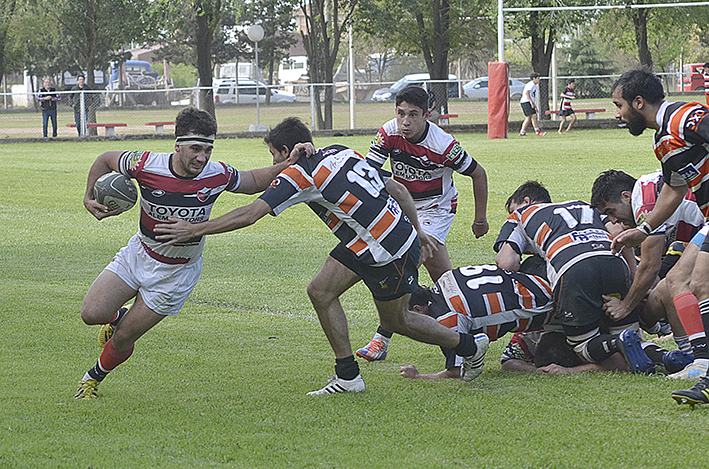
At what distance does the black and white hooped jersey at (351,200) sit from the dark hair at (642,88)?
1.56m

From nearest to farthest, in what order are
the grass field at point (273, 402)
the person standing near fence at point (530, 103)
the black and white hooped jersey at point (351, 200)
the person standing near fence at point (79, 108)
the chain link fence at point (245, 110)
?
the grass field at point (273, 402) → the black and white hooped jersey at point (351, 200) → the person standing near fence at point (530, 103) → the chain link fence at point (245, 110) → the person standing near fence at point (79, 108)

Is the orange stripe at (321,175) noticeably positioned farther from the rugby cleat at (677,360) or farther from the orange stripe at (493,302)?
the rugby cleat at (677,360)

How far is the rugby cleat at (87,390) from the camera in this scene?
18.0ft

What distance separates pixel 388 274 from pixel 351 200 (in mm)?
509

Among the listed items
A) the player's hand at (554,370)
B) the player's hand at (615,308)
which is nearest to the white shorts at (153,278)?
the player's hand at (554,370)

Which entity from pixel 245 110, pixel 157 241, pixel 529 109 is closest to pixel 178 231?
pixel 157 241

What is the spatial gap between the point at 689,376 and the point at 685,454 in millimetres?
1370

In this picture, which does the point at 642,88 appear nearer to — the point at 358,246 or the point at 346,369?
the point at 358,246

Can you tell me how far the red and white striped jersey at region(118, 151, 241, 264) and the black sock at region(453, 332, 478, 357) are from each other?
5.90ft

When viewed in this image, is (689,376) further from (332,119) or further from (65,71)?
(65,71)

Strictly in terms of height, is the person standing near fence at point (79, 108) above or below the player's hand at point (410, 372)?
above

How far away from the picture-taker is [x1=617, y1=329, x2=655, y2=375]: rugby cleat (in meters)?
5.54

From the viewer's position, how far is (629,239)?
5488mm

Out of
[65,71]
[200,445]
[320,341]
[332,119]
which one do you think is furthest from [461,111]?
[65,71]
